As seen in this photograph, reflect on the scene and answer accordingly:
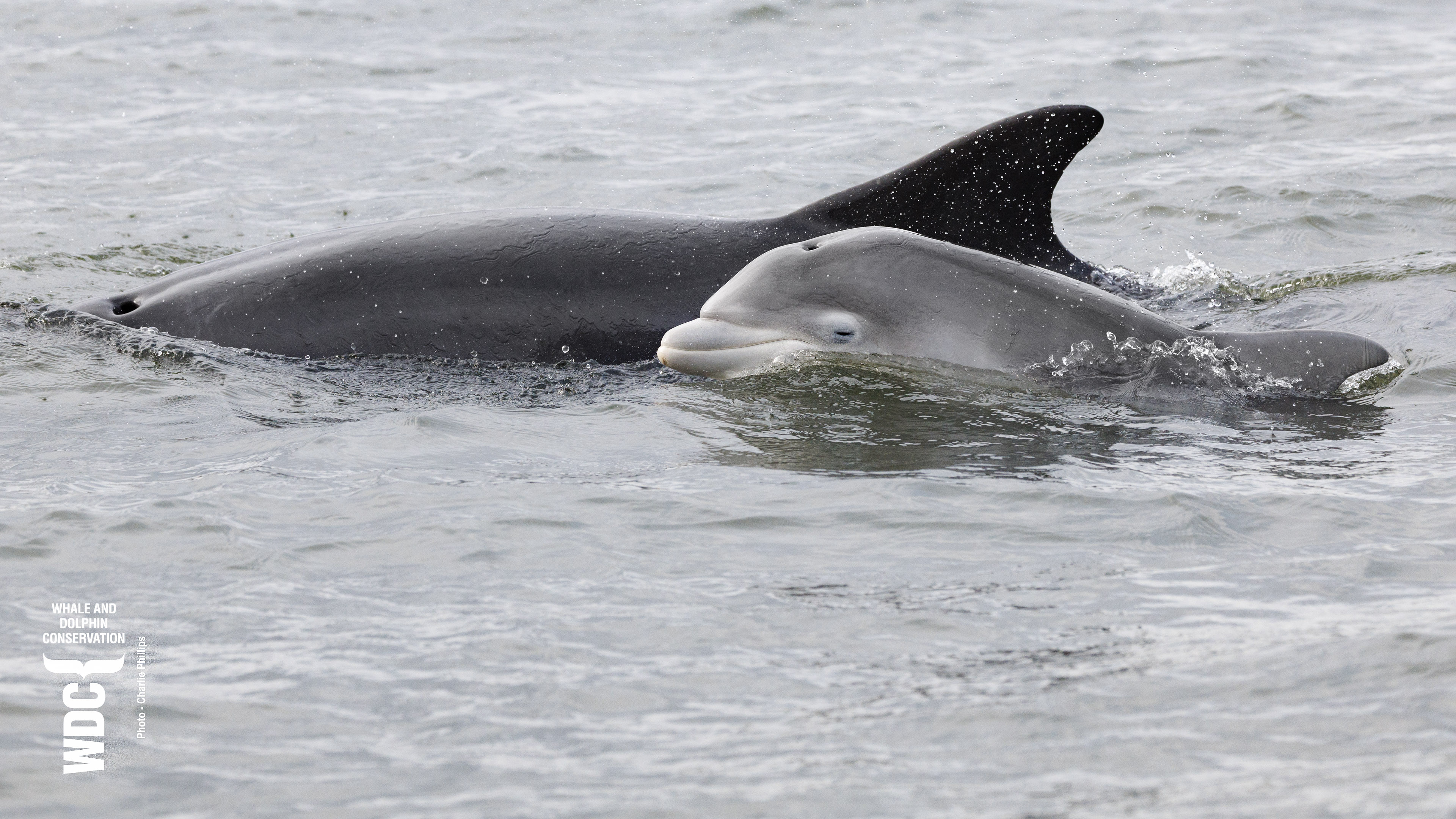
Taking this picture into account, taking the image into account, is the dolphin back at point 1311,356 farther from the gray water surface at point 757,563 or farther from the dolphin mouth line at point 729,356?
the dolphin mouth line at point 729,356

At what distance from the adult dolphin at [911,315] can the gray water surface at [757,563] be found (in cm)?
17

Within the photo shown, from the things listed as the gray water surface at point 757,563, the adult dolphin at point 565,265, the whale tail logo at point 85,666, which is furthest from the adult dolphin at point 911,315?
the whale tail logo at point 85,666

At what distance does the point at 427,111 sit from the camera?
18203 mm

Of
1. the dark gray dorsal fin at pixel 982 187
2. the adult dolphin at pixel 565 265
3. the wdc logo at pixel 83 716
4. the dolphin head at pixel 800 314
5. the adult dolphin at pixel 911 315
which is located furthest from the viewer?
the dark gray dorsal fin at pixel 982 187

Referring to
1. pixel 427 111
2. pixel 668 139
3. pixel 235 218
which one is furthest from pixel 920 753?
pixel 427 111

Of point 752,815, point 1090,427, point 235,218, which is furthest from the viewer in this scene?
point 235,218

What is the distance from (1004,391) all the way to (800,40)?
549 inches

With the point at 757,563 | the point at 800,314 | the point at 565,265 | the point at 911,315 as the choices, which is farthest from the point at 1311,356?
the point at 565,265

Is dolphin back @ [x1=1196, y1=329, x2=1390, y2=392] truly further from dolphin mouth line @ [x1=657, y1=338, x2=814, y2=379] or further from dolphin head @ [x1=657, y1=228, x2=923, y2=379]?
dolphin mouth line @ [x1=657, y1=338, x2=814, y2=379]

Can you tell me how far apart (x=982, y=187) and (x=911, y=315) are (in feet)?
3.52

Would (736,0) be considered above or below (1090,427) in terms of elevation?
above

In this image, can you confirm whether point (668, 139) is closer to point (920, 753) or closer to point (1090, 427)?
point (1090, 427)

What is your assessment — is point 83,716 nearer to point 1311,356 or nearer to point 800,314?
point 800,314

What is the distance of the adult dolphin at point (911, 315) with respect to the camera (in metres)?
8.23
